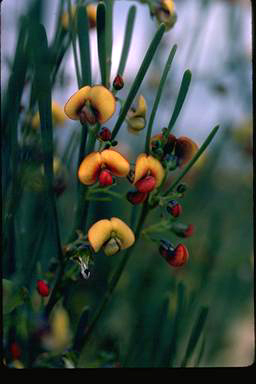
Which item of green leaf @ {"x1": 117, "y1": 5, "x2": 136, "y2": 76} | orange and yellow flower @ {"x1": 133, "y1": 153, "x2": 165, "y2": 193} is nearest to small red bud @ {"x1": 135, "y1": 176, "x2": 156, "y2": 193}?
orange and yellow flower @ {"x1": 133, "y1": 153, "x2": 165, "y2": 193}

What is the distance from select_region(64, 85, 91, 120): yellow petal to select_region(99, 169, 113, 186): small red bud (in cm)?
6

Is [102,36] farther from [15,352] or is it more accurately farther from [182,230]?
[15,352]

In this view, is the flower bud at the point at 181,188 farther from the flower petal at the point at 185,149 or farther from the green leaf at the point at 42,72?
the green leaf at the point at 42,72

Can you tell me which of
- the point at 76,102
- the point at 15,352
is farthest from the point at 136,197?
the point at 15,352

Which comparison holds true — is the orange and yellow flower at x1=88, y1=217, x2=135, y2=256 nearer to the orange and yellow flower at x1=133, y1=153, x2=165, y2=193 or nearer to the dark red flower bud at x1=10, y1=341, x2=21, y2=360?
the orange and yellow flower at x1=133, y1=153, x2=165, y2=193

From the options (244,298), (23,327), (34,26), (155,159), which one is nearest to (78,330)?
(23,327)

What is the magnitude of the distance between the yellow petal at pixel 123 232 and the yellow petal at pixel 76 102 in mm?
102

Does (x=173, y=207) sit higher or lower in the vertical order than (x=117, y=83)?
lower

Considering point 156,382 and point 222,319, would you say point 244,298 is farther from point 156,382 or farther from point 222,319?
point 156,382

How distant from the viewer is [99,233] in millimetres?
478

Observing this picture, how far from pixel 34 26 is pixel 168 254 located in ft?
0.77

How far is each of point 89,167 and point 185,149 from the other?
0.09m

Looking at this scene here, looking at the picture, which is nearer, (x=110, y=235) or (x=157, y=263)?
(x=110, y=235)

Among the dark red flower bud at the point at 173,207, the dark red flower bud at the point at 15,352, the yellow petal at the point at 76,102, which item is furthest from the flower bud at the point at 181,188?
the dark red flower bud at the point at 15,352
